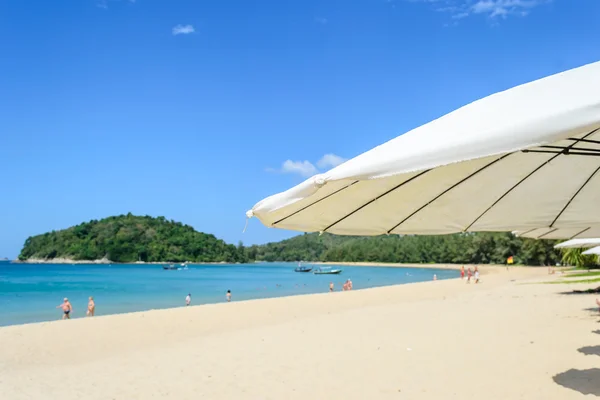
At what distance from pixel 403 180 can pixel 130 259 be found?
13456 centimetres

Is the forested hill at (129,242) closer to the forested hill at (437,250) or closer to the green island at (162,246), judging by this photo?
the green island at (162,246)

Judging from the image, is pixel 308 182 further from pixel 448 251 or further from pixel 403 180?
pixel 448 251

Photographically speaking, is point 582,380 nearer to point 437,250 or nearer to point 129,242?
point 437,250

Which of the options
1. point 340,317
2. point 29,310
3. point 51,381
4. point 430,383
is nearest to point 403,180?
point 430,383

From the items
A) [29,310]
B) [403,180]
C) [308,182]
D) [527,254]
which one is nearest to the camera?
[308,182]

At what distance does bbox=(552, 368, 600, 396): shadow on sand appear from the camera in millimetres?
4504

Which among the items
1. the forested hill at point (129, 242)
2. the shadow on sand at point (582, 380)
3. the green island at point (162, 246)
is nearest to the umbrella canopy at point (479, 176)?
the shadow on sand at point (582, 380)

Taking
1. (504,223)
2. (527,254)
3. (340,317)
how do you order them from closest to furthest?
(504,223), (340,317), (527,254)

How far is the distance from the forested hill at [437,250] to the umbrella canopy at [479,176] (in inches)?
1234

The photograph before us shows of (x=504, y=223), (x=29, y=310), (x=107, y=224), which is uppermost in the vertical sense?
(x=107, y=224)

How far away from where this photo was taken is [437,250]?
4478 inches

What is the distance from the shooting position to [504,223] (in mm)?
3773

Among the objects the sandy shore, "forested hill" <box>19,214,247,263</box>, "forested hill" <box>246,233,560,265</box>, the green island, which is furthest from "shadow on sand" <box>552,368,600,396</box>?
"forested hill" <box>19,214,247,263</box>

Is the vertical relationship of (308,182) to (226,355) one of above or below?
above
